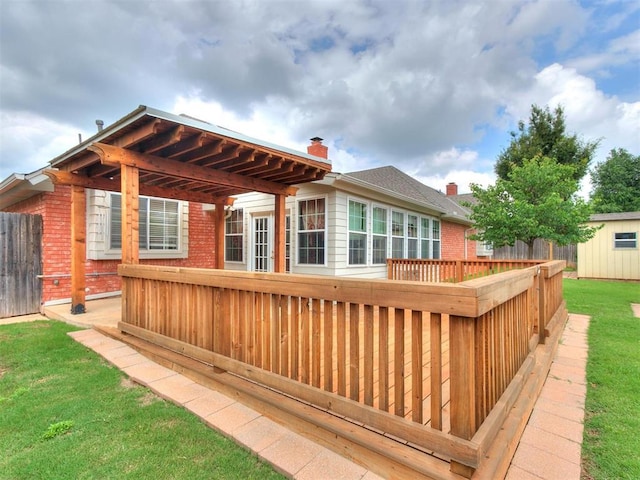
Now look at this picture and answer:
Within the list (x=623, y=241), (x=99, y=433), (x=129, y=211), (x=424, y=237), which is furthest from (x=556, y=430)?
(x=623, y=241)

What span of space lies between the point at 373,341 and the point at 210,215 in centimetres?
822

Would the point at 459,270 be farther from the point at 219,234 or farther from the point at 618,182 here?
the point at 618,182

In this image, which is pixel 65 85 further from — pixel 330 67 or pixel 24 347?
pixel 24 347

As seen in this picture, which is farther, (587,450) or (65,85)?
(65,85)

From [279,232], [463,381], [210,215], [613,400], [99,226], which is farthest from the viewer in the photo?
[210,215]

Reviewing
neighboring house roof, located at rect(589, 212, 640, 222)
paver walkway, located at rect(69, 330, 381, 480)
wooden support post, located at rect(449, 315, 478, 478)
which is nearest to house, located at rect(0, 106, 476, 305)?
paver walkway, located at rect(69, 330, 381, 480)

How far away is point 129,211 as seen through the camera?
13.1 ft

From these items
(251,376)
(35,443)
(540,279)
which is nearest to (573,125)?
(540,279)

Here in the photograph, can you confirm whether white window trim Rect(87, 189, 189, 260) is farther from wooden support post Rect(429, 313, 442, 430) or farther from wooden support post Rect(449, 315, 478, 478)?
wooden support post Rect(449, 315, 478, 478)

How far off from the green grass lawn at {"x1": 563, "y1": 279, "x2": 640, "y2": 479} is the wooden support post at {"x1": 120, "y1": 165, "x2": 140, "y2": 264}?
4.73 metres

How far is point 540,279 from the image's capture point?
3592 millimetres

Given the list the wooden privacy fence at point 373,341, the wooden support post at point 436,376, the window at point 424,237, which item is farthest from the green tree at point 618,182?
the wooden support post at point 436,376

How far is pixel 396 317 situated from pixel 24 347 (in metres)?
4.86

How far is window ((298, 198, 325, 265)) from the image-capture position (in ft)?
23.9
